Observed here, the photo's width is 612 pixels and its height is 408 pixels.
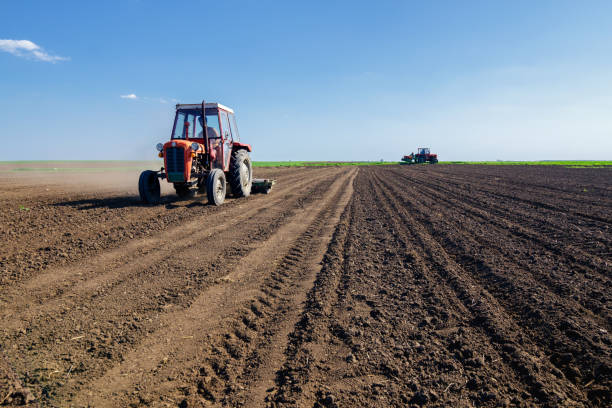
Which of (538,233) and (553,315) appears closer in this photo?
(553,315)

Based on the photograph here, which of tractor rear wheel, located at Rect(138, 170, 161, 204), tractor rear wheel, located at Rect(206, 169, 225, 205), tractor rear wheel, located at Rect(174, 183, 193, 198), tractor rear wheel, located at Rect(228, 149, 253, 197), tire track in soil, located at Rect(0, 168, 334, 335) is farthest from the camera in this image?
tractor rear wheel, located at Rect(228, 149, 253, 197)

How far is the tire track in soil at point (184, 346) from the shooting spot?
2051mm

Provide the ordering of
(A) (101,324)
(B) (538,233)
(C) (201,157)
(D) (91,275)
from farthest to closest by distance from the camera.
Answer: (C) (201,157), (B) (538,233), (D) (91,275), (A) (101,324)

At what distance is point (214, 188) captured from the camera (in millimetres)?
8805

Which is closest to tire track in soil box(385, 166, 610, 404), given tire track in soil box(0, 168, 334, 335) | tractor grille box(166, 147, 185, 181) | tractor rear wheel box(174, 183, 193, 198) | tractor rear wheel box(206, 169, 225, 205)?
tire track in soil box(0, 168, 334, 335)

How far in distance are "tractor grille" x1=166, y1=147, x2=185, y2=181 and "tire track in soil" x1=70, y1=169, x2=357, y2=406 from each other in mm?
5186

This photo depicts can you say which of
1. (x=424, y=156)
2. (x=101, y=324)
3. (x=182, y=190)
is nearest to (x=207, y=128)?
(x=182, y=190)

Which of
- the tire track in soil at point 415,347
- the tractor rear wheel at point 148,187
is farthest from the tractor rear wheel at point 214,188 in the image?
the tire track in soil at point 415,347

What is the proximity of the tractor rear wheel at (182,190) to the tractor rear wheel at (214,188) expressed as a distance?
3.08 ft

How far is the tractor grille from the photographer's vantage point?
859cm

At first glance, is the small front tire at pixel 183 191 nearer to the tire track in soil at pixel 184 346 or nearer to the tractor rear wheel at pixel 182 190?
the tractor rear wheel at pixel 182 190

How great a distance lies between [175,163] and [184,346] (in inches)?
273

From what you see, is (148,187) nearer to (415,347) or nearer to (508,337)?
(415,347)

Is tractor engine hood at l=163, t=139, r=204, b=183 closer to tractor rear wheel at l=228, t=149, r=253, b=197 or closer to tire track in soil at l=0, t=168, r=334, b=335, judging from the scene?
tractor rear wheel at l=228, t=149, r=253, b=197
